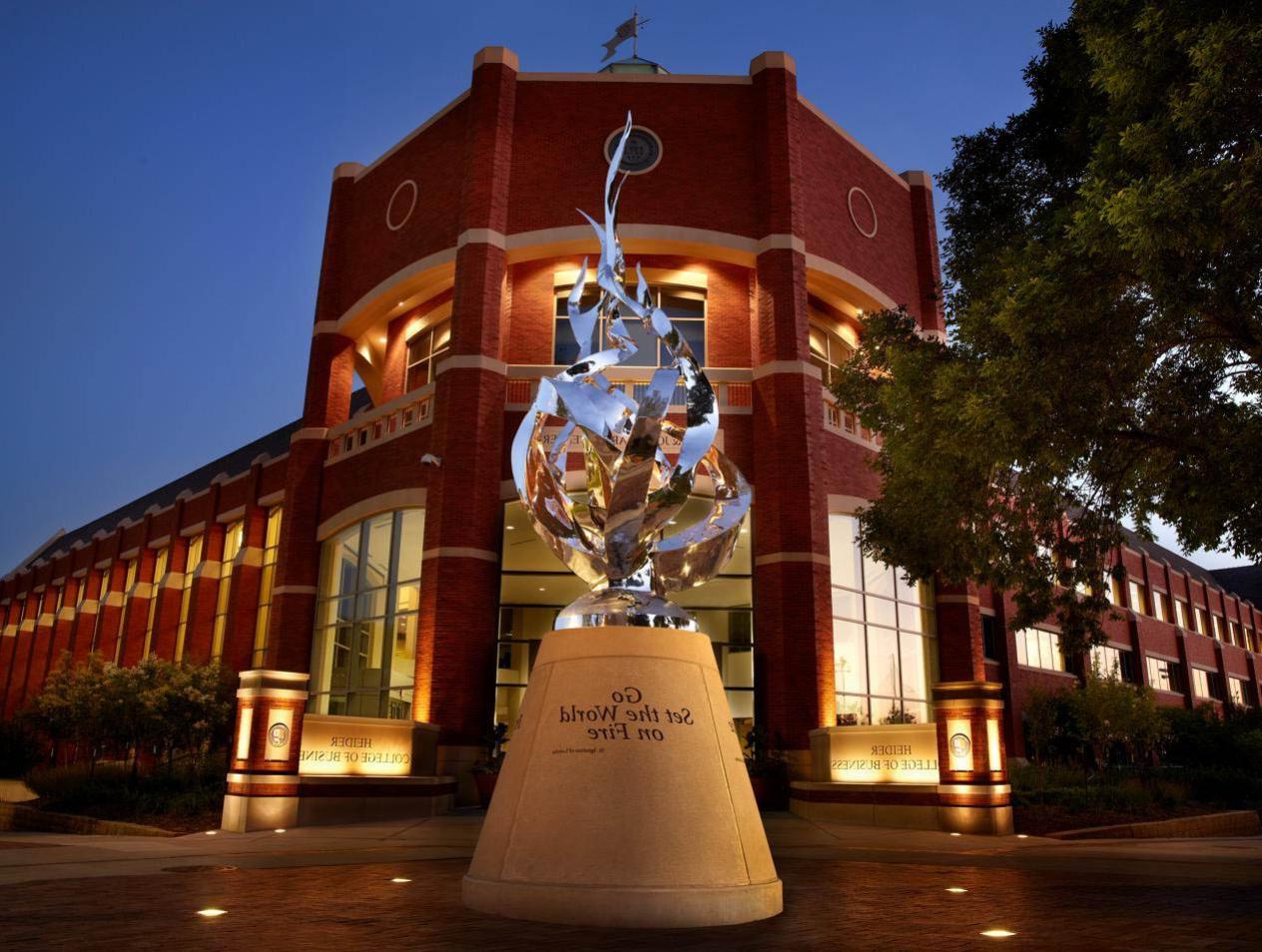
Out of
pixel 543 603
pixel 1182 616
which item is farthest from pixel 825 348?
pixel 1182 616

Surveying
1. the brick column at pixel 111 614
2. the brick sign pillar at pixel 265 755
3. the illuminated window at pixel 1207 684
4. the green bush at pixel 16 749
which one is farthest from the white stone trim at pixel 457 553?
the illuminated window at pixel 1207 684

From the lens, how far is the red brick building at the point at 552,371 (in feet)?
65.9

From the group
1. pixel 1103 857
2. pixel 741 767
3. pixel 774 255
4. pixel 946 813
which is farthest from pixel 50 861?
pixel 774 255

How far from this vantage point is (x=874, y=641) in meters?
22.3

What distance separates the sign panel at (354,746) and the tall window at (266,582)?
12.3 metres

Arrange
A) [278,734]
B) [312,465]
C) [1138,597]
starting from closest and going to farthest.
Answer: [278,734] < [312,465] < [1138,597]

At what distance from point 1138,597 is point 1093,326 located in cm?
3366

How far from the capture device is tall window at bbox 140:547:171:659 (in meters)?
34.8

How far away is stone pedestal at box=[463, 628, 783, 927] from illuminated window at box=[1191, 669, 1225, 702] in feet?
143

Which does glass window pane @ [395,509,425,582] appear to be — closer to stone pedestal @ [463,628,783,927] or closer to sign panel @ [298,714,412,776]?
sign panel @ [298,714,412,776]

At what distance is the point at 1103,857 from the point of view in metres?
11.1

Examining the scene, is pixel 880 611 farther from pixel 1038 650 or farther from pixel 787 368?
pixel 1038 650

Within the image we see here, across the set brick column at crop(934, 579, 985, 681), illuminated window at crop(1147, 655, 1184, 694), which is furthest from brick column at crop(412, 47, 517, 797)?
illuminated window at crop(1147, 655, 1184, 694)

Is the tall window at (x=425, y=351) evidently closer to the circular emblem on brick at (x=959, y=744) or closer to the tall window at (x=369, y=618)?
the tall window at (x=369, y=618)
